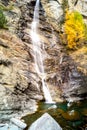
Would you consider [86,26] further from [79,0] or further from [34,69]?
[34,69]

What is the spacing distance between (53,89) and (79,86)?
4.17 m

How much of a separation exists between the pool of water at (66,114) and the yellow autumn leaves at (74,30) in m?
15.0

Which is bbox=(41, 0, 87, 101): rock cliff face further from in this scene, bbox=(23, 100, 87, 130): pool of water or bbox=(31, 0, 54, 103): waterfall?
bbox=(31, 0, 54, 103): waterfall

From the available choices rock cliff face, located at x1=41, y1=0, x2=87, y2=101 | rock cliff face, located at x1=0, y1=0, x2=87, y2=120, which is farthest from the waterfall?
rock cliff face, located at x1=41, y1=0, x2=87, y2=101

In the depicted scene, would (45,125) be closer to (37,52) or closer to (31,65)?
(31,65)

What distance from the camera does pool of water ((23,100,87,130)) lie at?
88.9 ft

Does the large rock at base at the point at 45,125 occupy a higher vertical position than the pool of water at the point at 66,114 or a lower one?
Answer: higher

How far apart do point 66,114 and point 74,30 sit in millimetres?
24574

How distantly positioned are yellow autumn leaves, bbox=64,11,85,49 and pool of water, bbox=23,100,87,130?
49.3 ft

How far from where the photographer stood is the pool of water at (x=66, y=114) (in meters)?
27.1

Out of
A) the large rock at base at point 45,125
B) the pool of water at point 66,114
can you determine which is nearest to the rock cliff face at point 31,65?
the pool of water at point 66,114

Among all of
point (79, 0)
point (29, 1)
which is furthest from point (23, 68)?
point (79, 0)

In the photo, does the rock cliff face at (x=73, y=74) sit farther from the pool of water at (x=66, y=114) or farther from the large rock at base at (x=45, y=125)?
the large rock at base at (x=45, y=125)

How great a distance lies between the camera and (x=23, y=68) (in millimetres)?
39031
